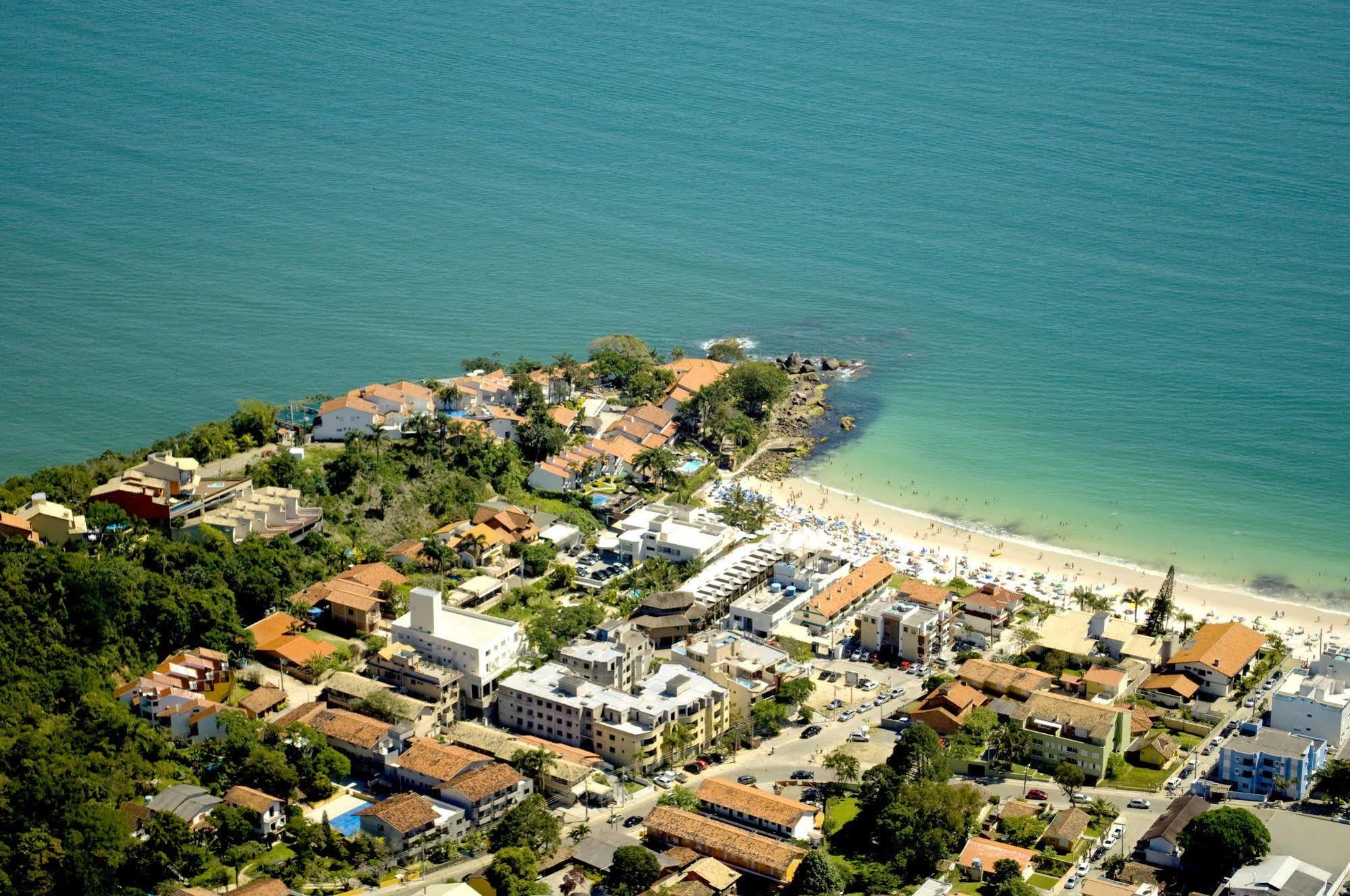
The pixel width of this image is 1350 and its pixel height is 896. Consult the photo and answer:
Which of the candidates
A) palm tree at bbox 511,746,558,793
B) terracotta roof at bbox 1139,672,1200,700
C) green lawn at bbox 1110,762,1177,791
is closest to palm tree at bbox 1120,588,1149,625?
terracotta roof at bbox 1139,672,1200,700

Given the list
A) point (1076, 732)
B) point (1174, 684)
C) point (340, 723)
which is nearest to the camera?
point (340, 723)

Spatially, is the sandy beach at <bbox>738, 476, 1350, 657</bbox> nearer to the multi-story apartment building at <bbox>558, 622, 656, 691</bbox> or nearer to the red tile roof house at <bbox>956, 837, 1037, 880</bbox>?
the multi-story apartment building at <bbox>558, 622, 656, 691</bbox>

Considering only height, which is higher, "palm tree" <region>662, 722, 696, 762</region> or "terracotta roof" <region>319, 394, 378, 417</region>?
"terracotta roof" <region>319, 394, 378, 417</region>

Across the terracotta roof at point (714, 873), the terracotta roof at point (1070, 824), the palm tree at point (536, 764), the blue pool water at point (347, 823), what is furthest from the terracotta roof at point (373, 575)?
the terracotta roof at point (1070, 824)

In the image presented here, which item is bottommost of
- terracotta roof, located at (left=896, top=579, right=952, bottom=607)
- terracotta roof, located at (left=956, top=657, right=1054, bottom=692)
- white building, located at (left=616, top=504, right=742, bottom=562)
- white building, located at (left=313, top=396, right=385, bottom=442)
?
terracotta roof, located at (left=956, top=657, right=1054, bottom=692)

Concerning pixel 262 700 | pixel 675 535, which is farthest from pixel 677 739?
pixel 675 535

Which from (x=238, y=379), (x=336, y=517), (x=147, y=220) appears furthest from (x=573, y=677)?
(x=147, y=220)

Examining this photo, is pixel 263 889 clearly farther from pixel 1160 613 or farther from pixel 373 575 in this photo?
pixel 1160 613
